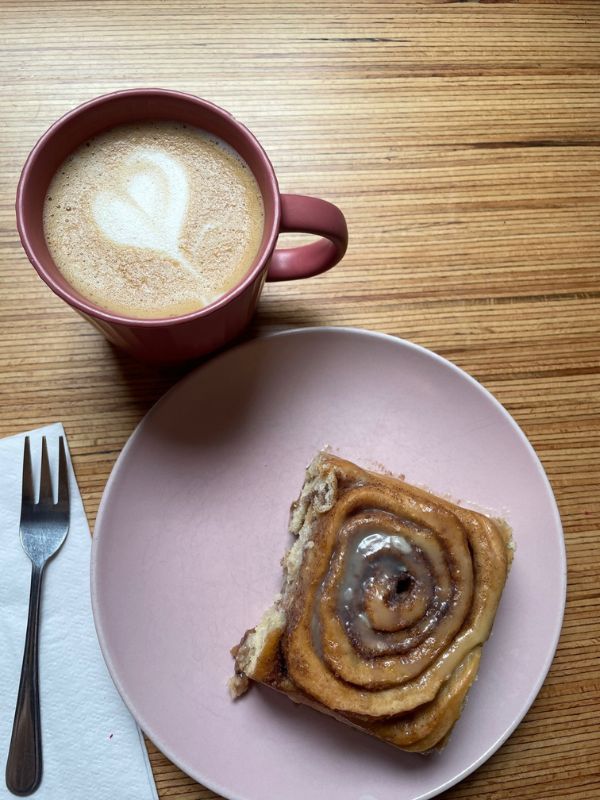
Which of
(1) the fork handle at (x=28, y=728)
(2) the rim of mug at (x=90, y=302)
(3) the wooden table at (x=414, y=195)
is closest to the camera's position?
(2) the rim of mug at (x=90, y=302)

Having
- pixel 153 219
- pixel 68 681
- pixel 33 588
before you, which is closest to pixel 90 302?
pixel 153 219

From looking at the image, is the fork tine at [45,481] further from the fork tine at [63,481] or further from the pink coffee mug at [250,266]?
the pink coffee mug at [250,266]

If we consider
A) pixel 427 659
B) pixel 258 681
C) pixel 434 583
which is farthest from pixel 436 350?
pixel 258 681

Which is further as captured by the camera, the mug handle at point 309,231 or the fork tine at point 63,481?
the fork tine at point 63,481

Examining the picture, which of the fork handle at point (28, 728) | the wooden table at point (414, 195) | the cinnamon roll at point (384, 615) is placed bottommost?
the fork handle at point (28, 728)

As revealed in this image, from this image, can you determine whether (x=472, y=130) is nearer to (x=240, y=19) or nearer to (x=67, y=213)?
(x=240, y=19)

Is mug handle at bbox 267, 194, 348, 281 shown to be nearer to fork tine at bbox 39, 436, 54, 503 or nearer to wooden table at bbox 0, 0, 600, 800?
wooden table at bbox 0, 0, 600, 800

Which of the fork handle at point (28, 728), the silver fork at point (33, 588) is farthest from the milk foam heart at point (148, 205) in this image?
the fork handle at point (28, 728)
